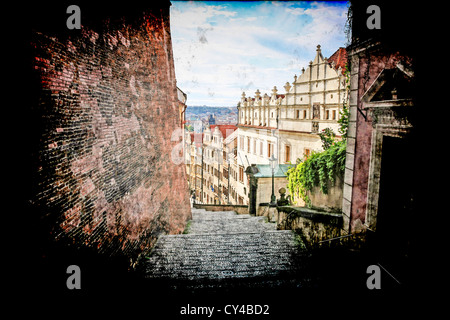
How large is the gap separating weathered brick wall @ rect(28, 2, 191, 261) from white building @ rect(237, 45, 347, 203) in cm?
1204

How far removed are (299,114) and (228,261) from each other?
18.1m

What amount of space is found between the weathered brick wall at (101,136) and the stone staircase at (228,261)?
0.83m

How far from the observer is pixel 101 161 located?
4.95m

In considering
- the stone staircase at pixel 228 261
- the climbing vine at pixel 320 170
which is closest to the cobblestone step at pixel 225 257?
the stone staircase at pixel 228 261

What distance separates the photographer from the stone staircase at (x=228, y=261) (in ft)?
16.6

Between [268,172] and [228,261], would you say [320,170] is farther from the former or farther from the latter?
[268,172]

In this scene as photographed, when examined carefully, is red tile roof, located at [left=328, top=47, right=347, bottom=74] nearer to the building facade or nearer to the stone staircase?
the stone staircase

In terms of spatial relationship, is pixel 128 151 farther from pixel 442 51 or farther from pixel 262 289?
pixel 442 51

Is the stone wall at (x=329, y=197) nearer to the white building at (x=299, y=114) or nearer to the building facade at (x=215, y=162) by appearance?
the white building at (x=299, y=114)

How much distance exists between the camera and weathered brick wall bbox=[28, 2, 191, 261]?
11.4ft

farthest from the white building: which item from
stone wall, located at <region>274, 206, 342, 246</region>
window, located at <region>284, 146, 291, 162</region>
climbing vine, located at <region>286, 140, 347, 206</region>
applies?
stone wall, located at <region>274, 206, 342, 246</region>

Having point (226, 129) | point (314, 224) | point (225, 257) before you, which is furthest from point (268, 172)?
point (226, 129)
